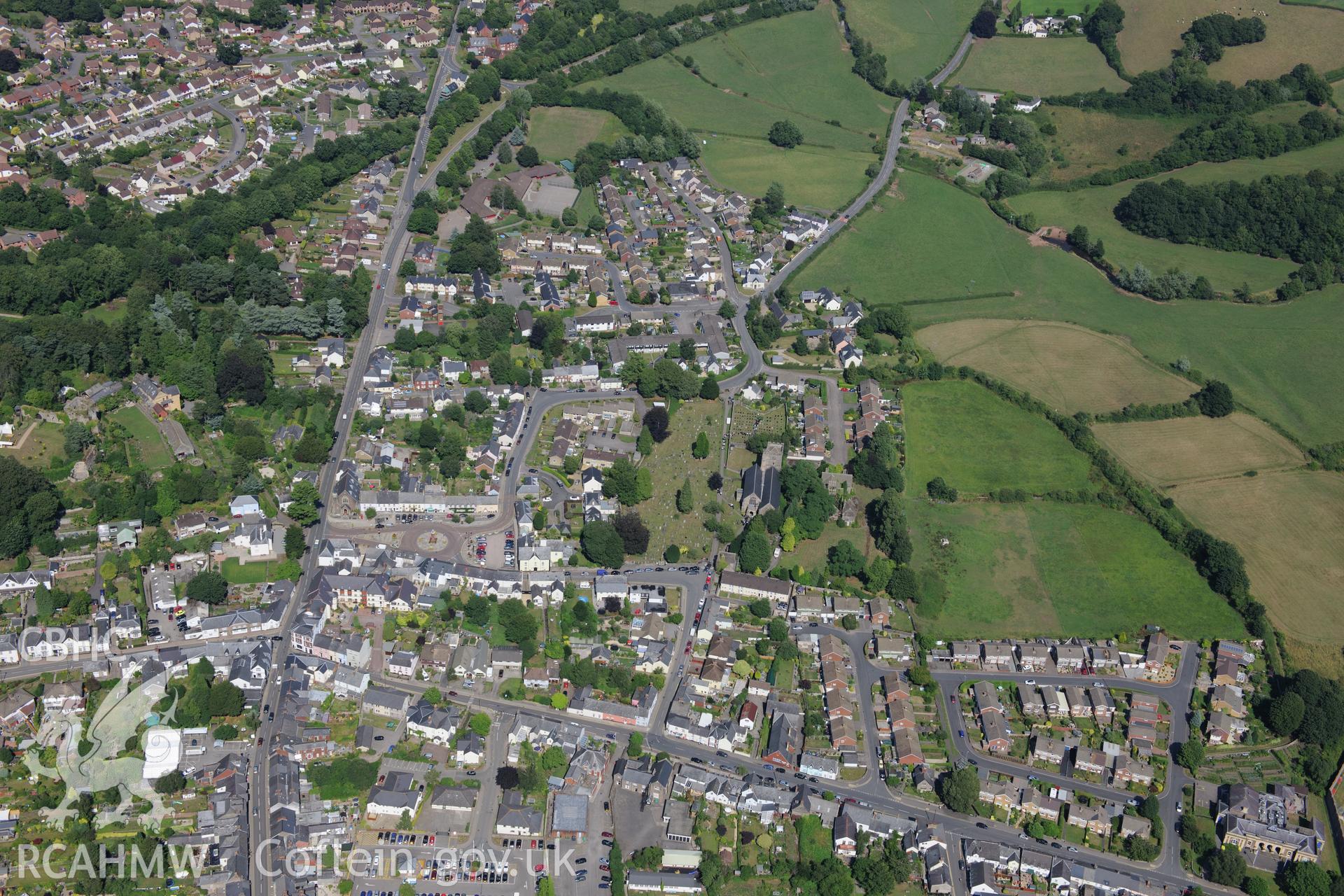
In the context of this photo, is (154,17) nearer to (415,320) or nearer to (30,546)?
(415,320)

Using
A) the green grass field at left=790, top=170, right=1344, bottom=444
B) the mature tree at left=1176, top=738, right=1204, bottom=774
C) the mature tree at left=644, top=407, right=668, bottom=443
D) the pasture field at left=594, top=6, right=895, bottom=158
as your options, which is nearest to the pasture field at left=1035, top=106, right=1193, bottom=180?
the green grass field at left=790, top=170, right=1344, bottom=444

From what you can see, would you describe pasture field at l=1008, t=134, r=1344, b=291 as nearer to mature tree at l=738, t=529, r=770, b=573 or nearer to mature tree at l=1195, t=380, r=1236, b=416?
mature tree at l=1195, t=380, r=1236, b=416

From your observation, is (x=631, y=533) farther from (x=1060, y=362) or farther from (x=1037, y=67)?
(x=1037, y=67)

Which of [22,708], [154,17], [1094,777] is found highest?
[154,17]

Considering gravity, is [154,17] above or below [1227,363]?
above

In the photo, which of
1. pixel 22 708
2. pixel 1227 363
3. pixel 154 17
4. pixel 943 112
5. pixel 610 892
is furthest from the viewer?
pixel 154 17

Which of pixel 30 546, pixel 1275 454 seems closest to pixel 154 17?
pixel 30 546
